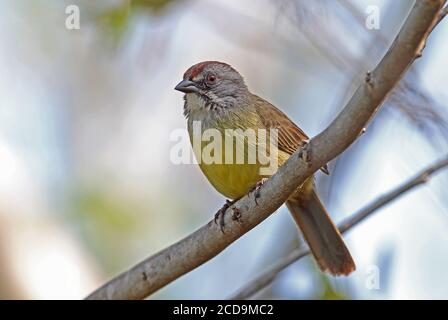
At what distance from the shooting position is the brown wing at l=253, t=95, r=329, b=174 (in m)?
4.92

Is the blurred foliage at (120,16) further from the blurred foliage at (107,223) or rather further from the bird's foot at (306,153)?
the blurred foliage at (107,223)

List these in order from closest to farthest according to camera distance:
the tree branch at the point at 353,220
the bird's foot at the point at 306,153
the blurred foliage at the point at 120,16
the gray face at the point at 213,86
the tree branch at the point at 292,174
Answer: the tree branch at the point at 292,174 < the bird's foot at the point at 306,153 < the tree branch at the point at 353,220 < the blurred foliage at the point at 120,16 < the gray face at the point at 213,86

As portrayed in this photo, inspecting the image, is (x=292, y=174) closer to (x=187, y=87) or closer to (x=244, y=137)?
(x=244, y=137)

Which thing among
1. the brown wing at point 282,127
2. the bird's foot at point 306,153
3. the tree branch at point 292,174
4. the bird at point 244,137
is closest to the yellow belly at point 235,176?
the bird at point 244,137

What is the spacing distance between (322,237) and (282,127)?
0.79 m

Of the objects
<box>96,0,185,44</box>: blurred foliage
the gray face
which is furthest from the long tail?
<box>96,0,185,44</box>: blurred foliage

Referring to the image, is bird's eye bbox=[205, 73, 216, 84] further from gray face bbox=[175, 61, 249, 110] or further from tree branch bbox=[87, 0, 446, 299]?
tree branch bbox=[87, 0, 446, 299]

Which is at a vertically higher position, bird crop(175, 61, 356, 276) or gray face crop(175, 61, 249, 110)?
gray face crop(175, 61, 249, 110)

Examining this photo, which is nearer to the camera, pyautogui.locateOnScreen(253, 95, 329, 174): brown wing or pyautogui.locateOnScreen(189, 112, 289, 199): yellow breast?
pyautogui.locateOnScreen(189, 112, 289, 199): yellow breast

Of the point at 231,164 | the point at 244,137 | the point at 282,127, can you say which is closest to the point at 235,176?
the point at 231,164

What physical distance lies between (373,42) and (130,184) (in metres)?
3.11

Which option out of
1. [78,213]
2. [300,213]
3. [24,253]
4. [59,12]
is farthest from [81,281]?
[59,12]

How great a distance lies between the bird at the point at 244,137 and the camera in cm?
463

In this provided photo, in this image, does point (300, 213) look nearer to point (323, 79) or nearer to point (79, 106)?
point (323, 79)
